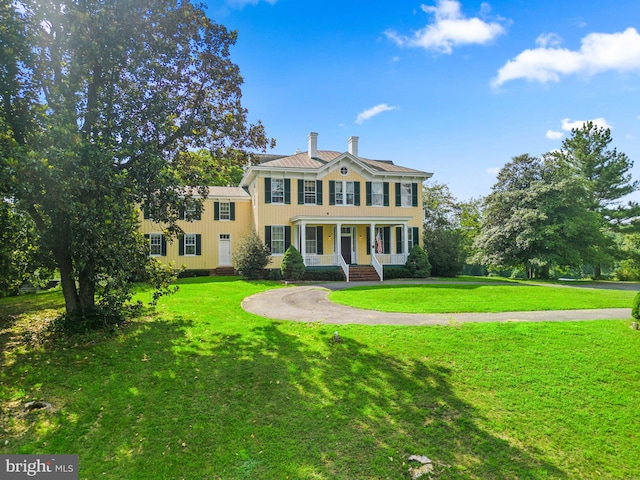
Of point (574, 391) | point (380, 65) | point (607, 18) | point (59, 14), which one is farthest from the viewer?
point (380, 65)

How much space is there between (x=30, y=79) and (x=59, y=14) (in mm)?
1386

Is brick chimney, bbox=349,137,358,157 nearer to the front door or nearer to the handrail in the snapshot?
the front door

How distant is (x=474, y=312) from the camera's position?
9805mm

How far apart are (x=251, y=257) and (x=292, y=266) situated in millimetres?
2229

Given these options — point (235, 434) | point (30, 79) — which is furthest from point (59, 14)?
point (235, 434)

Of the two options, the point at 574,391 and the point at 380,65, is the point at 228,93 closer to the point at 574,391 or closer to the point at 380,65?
the point at 380,65

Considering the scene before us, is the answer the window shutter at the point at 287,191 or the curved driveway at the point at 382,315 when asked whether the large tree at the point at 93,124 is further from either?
the window shutter at the point at 287,191

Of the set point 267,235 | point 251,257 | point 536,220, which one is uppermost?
point 536,220

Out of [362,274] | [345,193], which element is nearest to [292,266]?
[362,274]

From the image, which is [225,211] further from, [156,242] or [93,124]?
[93,124]

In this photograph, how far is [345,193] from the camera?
23.0 m

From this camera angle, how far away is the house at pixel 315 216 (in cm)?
2152

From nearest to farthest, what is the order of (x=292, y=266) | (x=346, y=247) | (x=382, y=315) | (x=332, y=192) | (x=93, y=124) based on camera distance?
1. (x=93, y=124)
2. (x=382, y=315)
3. (x=292, y=266)
4. (x=332, y=192)
5. (x=346, y=247)

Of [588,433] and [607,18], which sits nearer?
[588,433]
